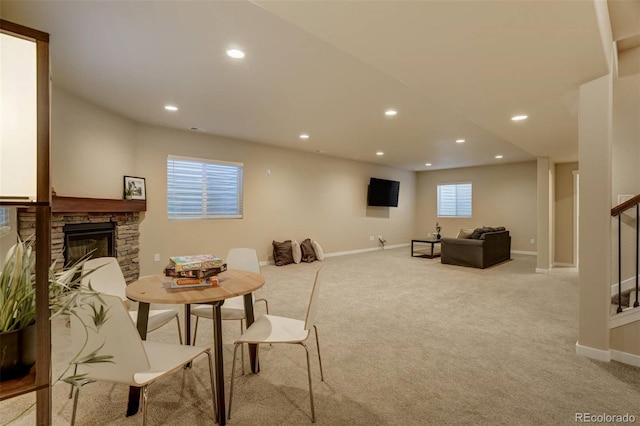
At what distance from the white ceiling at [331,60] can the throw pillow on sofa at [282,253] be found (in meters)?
2.64

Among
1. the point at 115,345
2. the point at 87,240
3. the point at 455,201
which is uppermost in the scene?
the point at 455,201

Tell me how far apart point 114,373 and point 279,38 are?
2377mm

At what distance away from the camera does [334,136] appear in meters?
5.73

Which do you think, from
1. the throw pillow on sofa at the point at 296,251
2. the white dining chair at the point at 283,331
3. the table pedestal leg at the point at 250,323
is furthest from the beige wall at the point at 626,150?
the throw pillow on sofa at the point at 296,251

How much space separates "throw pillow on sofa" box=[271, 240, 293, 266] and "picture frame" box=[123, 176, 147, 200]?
2.60 m

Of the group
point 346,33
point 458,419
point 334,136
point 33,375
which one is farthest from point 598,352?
point 334,136

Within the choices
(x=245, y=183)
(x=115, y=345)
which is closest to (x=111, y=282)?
(x=115, y=345)

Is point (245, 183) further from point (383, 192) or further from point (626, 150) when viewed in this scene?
point (626, 150)

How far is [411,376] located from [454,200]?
8.46 meters

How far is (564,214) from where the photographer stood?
22.5ft

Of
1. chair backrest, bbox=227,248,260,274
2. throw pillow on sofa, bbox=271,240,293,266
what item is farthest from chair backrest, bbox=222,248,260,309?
throw pillow on sofa, bbox=271,240,293,266

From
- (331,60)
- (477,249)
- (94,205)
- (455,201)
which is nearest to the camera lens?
(331,60)

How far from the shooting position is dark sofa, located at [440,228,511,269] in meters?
6.13

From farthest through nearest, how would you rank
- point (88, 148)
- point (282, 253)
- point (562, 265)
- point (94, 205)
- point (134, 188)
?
point (562, 265), point (282, 253), point (134, 188), point (88, 148), point (94, 205)
